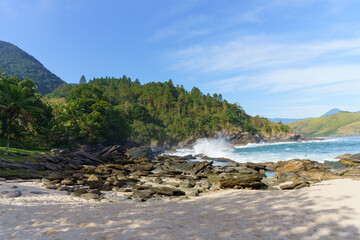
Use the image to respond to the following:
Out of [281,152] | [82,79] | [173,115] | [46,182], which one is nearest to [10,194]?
[46,182]

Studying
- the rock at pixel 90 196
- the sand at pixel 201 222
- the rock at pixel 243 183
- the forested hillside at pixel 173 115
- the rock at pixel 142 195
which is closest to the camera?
the sand at pixel 201 222

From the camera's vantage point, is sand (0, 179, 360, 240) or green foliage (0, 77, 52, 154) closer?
sand (0, 179, 360, 240)

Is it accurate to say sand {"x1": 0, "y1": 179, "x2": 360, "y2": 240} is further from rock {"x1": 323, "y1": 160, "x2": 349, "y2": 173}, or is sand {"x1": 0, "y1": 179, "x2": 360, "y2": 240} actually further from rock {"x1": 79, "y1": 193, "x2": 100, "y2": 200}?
rock {"x1": 323, "y1": 160, "x2": 349, "y2": 173}

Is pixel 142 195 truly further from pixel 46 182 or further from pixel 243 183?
pixel 243 183

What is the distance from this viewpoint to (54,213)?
25.0 feet

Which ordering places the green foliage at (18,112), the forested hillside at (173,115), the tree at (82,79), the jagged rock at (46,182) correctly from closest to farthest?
the jagged rock at (46,182)
the green foliage at (18,112)
the forested hillside at (173,115)
the tree at (82,79)

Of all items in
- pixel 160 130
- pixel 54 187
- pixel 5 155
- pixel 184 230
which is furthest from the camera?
pixel 160 130

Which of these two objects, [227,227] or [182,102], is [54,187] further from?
[182,102]

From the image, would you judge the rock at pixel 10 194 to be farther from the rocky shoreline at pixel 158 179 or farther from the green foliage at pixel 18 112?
the green foliage at pixel 18 112

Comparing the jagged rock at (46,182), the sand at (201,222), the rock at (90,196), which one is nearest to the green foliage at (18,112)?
the jagged rock at (46,182)

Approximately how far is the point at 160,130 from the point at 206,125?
3069 centimetres

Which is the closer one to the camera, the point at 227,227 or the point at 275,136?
the point at 227,227

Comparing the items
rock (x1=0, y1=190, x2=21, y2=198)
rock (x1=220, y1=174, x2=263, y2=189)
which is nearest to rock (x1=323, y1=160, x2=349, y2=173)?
rock (x1=220, y1=174, x2=263, y2=189)

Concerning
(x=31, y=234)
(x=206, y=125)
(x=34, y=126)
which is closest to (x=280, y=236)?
(x=31, y=234)
